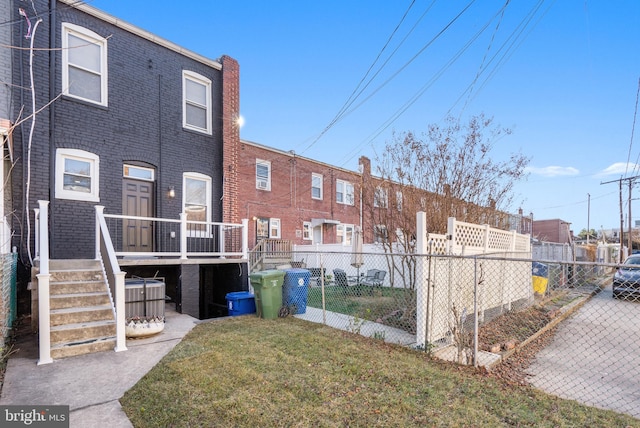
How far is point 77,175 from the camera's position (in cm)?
820

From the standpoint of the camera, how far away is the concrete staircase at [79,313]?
5.19 metres

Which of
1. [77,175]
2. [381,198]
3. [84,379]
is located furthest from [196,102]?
[84,379]

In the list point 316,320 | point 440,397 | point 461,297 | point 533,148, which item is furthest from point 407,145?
point 440,397

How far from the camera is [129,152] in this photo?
9.01m

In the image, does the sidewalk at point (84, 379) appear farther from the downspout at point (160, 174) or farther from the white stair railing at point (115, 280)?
the downspout at point (160, 174)

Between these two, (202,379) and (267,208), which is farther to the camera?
(267,208)

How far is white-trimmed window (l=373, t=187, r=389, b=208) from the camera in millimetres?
8398

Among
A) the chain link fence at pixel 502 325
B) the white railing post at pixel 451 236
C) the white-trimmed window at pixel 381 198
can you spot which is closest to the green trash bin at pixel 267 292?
the chain link fence at pixel 502 325

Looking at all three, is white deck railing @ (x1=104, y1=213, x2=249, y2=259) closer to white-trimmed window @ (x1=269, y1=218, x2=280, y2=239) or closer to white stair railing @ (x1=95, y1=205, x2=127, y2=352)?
white stair railing @ (x1=95, y1=205, x2=127, y2=352)

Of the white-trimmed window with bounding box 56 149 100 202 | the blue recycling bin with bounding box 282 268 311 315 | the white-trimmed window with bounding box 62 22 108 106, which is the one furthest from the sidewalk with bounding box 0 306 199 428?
the white-trimmed window with bounding box 62 22 108 106

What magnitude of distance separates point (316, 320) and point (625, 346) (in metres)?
6.11

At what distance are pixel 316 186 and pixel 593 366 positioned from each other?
→ 16.5 meters

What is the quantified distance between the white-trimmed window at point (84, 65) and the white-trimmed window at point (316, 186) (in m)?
12.9

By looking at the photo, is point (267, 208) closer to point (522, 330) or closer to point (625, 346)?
point (522, 330)
